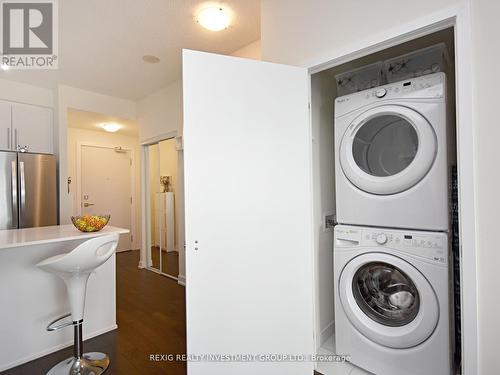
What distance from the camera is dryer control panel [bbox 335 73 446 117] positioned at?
4.90 ft

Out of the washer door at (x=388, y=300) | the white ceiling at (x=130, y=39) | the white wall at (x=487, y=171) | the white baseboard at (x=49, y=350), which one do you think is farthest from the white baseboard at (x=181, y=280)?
the white wall at (x=487, y=171)

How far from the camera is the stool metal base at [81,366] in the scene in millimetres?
1708

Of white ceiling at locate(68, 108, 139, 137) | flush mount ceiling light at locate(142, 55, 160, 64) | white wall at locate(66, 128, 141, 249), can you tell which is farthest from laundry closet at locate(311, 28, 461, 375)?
white wall at locate(66, 128, 141, 249)

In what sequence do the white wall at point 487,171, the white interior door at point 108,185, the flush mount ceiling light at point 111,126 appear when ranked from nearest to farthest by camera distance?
1. the white wall at point 487,171
2. the flush mount ceiling light at point 111,126
3. the white interior door at point 108,185

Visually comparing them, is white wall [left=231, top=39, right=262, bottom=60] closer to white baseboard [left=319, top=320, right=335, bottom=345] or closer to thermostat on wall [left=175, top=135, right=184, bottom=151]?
thermostat on wall [left=175, top=135, right=184, bottom=151]

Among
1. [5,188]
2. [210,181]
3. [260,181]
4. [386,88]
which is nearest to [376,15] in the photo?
[386,88]

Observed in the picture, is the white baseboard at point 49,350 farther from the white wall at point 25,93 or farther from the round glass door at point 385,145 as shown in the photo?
the white wall at point 25,93

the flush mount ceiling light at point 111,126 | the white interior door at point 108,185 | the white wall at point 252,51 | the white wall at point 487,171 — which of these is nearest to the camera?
the white wall at point 487,171

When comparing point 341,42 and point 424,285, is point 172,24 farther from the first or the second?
point 424,285

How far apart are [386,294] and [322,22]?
5.89 ft

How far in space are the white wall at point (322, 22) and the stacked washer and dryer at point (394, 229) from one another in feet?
1.15

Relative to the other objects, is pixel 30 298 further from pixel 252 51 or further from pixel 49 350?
pixel 252 51

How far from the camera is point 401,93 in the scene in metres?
1.61

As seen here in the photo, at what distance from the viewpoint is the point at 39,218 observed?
3.16 meters
